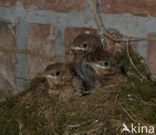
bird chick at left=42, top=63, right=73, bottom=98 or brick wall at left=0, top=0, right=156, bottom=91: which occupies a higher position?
brick wall at left=0, top=0, right=156, bottom=91

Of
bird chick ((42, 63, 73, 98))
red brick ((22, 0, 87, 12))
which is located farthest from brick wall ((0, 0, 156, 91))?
bird chick ((42, 63, 73, 98))

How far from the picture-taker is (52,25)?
11.4ft

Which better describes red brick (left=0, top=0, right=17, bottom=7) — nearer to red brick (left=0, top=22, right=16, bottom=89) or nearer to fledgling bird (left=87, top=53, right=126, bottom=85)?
red brick (left=0, top=22, right=16, bottom=89)

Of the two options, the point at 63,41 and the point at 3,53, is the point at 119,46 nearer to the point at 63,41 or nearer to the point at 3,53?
the point at 63,41

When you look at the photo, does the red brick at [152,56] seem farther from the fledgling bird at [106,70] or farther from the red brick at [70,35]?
the red brick at [70,35]

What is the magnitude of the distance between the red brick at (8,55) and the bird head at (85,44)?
33 cm

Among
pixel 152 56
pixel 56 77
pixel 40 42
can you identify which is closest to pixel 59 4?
pixel 40 42

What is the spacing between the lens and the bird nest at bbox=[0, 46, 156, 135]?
305 cm

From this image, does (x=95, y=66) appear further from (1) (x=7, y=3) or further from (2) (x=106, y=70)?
(1) (x=7, y=3)

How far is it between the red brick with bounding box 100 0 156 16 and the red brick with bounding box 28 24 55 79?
0.91 feet

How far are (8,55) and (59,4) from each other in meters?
0.36

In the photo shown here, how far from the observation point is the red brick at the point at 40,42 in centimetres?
351

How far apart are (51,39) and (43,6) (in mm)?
147

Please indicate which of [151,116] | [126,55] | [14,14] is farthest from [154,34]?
[14,14]
